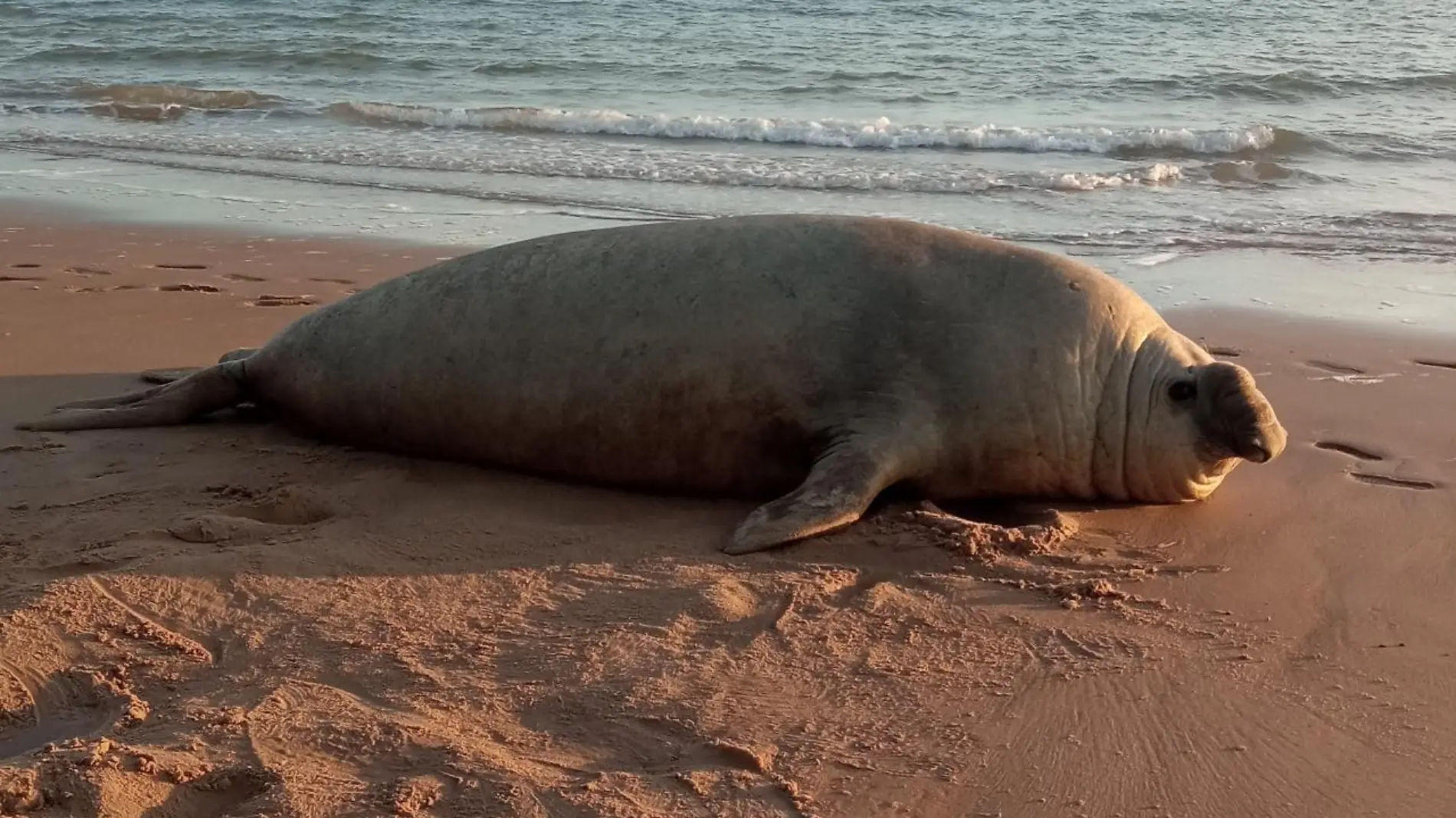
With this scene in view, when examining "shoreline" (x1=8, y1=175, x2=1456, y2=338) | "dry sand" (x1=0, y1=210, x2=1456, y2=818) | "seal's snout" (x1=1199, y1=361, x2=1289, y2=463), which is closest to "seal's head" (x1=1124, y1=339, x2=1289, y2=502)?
"seal's snout" (x1=1199, y1=361, x2=1289, y2=463)

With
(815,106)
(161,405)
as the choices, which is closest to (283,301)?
(161,405)

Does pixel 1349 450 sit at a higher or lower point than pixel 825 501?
lower

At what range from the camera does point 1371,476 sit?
4.84 m

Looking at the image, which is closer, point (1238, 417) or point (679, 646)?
point (679, 646)

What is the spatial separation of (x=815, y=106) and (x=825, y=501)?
36.6 ft

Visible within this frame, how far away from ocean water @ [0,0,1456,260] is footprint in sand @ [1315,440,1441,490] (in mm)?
3648

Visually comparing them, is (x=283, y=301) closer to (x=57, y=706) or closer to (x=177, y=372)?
(x=177, y=372)

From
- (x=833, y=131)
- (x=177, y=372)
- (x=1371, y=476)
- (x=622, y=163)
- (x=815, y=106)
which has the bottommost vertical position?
(x=1371, y=476)

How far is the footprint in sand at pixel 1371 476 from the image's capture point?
473cm

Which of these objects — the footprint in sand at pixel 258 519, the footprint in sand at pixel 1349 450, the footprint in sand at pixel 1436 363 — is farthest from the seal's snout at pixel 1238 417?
the footprint in sand at pixel 258 519

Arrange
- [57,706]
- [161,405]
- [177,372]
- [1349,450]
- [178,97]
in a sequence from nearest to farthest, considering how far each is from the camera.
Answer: [57,706] < [1349,450] < [161,405] < [177,372] < [178,97]

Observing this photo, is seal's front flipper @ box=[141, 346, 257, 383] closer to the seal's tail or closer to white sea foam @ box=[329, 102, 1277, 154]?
the seal's tail

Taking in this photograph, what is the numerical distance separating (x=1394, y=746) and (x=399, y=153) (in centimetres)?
1077

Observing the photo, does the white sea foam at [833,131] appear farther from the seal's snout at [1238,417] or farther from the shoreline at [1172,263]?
the seal's snout at [1238,417]
